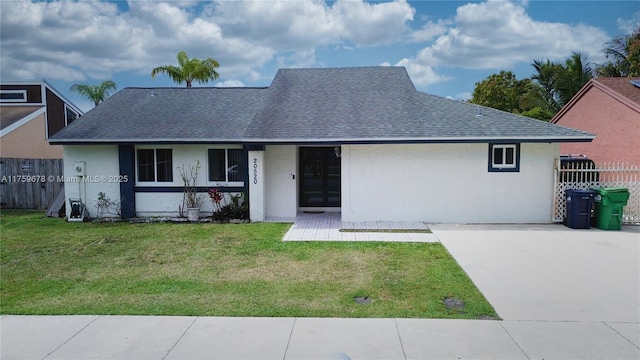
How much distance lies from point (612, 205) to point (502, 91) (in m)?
27.2

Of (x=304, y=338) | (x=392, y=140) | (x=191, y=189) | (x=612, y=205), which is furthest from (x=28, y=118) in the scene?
(x=612, y=205)

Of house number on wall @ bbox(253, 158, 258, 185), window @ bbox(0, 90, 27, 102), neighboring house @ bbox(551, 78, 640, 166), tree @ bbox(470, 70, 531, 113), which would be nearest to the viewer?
house number on wall @ bbox(253, 158, 258, 185)

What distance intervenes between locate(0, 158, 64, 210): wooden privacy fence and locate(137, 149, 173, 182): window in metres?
4.96

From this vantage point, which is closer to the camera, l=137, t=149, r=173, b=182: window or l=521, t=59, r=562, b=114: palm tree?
l=137, t=149, r=173, b=182: window

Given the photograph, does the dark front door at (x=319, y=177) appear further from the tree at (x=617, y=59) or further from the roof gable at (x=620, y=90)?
the tree at (x=617, y=59)

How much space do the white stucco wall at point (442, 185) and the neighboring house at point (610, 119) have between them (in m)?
4.66

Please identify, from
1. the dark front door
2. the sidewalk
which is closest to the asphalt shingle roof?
the dark front door

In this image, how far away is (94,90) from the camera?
34156 mm

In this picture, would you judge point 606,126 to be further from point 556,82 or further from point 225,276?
point 225,276

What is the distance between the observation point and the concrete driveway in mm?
6047

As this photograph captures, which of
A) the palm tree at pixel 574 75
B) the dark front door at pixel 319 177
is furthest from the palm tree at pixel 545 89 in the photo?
the dark front door at pixel 319 177

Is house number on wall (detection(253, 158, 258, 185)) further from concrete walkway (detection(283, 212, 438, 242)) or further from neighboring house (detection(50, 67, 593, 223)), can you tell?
concrete walkway (detection(283, 212, 438, 242))

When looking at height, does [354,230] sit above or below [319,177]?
below

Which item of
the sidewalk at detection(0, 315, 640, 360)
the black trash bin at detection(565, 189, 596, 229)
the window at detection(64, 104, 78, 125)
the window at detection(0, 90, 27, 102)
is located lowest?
the sidewalk at detection(0, 315, 640, 360)
